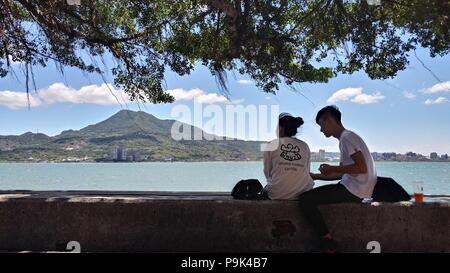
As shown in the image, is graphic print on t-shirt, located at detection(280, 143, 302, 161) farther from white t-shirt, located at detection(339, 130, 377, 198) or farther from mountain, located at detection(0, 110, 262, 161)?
mountain, located at detection(0, 110, 262, 161)

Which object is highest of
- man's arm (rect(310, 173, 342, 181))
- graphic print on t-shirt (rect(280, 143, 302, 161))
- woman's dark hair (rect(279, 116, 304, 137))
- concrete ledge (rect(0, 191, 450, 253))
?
woman's dark hair (rect(279, 116, 304, 137))

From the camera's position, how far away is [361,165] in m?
4.67

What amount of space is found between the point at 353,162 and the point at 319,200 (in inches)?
20.6

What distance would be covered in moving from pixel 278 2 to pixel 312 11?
712 millimetres

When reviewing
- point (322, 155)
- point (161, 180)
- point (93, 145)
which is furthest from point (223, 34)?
point (93, 145)

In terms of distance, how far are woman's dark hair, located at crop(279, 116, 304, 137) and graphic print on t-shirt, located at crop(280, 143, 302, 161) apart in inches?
5.8

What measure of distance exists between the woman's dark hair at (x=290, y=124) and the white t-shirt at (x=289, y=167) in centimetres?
7

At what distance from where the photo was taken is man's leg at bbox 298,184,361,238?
4867 millimetres

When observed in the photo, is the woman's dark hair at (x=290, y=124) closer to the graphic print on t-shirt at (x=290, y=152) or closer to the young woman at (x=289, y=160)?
the young woman at (x=289, y=160)

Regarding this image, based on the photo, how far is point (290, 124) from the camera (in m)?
4.96

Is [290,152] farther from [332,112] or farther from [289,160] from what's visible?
[332,112]

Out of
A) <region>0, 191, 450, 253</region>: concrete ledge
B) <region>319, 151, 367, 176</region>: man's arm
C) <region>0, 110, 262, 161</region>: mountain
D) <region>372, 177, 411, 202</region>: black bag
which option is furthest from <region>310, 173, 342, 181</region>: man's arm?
<region>0, 110, 262, 161</region>: mountain

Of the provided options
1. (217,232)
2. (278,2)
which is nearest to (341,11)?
(278,2)
